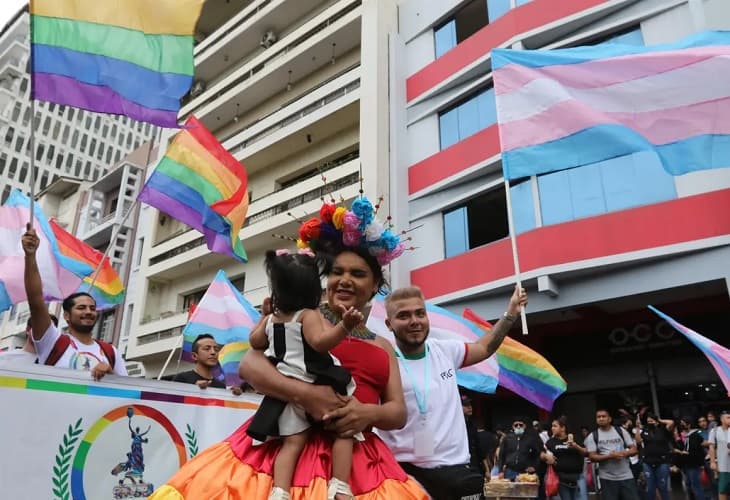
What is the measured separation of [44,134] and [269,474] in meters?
75.2

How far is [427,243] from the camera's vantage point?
50.8 feet

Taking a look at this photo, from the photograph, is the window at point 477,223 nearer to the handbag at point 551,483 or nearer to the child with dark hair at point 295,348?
the handbag at point 551,483

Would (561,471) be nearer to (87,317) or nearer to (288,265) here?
(87,317)

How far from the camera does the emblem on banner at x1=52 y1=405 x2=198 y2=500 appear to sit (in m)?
3.59

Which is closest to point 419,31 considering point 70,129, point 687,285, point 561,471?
point 687,285

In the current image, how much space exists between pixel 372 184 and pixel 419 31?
5.30 metres

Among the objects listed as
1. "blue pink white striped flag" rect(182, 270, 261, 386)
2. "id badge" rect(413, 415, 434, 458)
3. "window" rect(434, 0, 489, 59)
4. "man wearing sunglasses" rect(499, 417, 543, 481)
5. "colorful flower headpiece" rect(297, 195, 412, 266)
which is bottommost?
"man wearing sunglasses" rect(499, 417, 543, 481)

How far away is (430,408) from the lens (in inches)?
102

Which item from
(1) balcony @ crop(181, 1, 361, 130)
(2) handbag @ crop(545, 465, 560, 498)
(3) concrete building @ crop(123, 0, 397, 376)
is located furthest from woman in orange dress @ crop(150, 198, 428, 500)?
(1) balcony @ crop(181, 1, 361, 130)

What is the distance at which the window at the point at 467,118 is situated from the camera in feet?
49.2

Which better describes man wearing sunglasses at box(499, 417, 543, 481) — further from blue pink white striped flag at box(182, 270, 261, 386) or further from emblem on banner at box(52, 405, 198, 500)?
emblem on banner at box(52, 405, 198, 500)

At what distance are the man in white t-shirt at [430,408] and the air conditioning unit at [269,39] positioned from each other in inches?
951

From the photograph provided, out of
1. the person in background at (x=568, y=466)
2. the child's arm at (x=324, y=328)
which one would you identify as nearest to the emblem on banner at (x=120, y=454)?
the child's arm at (x=324, y=328)

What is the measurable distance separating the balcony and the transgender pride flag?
16.6m
